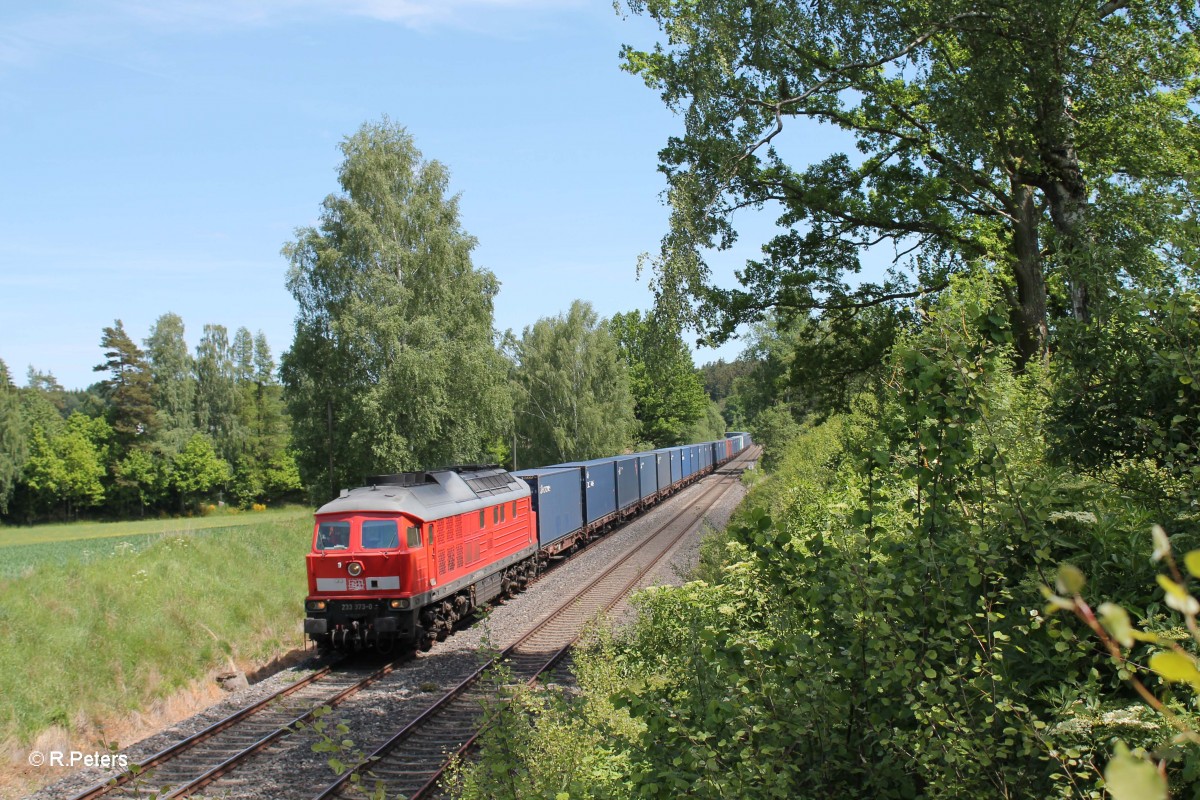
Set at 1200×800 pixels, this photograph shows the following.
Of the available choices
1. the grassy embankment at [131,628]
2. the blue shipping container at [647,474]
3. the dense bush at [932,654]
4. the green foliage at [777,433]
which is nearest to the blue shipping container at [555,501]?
the grassy embankment at [131,628]

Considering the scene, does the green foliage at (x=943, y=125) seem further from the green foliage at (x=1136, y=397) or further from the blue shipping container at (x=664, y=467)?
the blue shipping container at (x=664, y=467)

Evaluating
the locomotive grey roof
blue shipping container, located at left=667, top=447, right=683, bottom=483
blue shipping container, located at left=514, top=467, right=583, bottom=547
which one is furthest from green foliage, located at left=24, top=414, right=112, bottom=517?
the locomotive grey roof

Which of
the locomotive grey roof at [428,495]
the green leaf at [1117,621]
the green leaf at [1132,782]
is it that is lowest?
the locomotive grey roof at [428,495]

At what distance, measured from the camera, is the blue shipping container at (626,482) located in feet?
108

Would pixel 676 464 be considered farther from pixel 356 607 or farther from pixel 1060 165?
pixel 1060 165

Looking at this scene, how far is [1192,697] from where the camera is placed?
370cm

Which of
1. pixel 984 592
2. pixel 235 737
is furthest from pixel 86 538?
pixel 984 592

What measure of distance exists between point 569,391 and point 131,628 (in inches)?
1371

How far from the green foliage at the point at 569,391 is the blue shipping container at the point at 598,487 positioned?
17.7 metres

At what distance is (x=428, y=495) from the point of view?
16.3m

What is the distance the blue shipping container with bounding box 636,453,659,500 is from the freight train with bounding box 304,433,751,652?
15.0 meters

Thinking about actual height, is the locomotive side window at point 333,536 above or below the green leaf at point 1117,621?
below

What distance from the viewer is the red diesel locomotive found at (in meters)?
14.8

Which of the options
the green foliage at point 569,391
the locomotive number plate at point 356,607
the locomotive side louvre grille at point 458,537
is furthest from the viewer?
the green foliage at point 569,391
